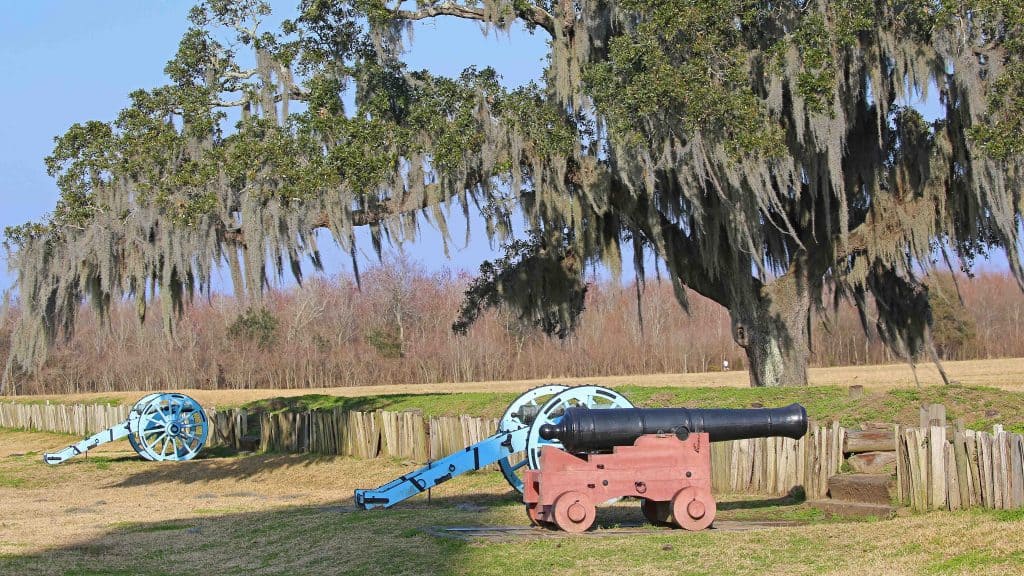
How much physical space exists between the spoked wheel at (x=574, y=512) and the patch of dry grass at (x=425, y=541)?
0.58 feet

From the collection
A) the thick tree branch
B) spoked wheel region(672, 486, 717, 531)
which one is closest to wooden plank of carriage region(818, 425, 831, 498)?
spoked wheel region(672, 486, 717, 531)

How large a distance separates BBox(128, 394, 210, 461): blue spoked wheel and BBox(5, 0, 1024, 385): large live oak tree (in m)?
5.81

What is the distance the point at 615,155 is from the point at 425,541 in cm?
781

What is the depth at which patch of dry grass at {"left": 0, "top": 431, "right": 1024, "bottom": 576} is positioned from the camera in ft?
25.6

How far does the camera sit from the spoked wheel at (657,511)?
964cm

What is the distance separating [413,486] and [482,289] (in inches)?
386

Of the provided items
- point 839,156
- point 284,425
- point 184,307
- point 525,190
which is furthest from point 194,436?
point 839,156

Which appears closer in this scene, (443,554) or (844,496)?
(443,554)

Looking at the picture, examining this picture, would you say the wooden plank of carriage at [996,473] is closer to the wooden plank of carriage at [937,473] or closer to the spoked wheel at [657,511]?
the wooden plank of carriage at [937,473]

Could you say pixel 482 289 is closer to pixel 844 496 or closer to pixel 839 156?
pixel 839 156

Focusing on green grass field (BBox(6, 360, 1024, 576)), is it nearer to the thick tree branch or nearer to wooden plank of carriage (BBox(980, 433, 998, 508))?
wooden plank of carriage (BBox(980, 433, 998, 508))

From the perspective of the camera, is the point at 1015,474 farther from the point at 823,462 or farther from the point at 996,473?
the point at 823,462

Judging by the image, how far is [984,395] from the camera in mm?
13312

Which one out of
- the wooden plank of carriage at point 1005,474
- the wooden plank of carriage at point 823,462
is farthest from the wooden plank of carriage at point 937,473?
the wooden plank of carriage at point 823,462
